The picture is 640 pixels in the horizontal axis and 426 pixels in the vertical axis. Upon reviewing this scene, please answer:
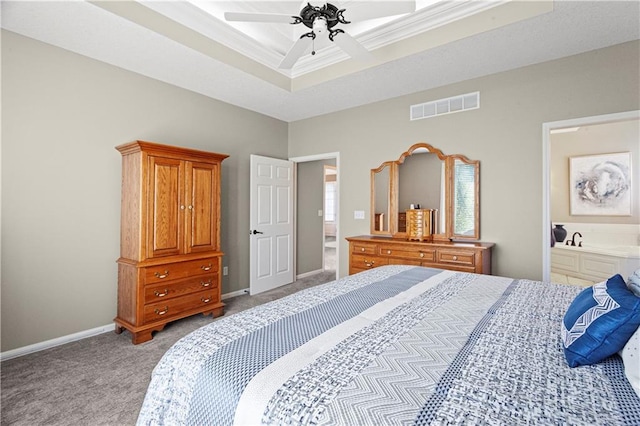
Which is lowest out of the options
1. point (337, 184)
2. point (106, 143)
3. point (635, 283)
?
point (635, 283)

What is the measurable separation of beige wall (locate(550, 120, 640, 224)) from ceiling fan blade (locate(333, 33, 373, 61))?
3.85m

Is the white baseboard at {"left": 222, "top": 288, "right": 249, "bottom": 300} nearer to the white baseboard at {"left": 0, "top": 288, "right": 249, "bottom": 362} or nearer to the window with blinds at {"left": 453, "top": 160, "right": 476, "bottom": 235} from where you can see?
the white baseboard at {"left": 0, "top": 288, "right": 249, "bottom": 362}

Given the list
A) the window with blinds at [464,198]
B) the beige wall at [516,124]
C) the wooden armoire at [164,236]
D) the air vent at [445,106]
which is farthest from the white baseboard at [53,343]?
the air vent at [445,106]

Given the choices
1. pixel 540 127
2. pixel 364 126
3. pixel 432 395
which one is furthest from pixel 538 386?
pixel 364 126

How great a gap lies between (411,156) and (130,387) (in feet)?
12.0

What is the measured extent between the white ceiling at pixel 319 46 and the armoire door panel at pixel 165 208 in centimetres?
107

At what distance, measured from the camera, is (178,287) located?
315cm

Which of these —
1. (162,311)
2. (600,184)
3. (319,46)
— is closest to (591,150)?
(600,184)

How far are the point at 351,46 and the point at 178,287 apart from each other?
2797 mm

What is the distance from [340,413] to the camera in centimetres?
80

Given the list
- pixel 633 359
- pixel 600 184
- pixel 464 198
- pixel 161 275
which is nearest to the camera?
pixel 633 359

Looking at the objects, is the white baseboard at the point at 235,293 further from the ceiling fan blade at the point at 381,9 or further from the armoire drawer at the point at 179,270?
the ceiling fan blade at the point at 381,9

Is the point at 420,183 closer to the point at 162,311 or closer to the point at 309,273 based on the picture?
the point at 309,273

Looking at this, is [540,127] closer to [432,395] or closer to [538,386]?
[538,386]
